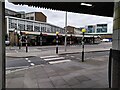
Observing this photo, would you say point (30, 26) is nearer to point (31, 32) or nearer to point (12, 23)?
point (12, 23)

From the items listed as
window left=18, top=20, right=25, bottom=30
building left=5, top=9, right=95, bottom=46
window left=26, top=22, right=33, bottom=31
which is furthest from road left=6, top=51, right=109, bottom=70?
window left=26, top=22, right=33, bottom=31

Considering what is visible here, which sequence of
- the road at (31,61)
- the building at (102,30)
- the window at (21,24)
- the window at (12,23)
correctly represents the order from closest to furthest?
1. the road at (31,61)
2. the window at (12,23)
3. the window at (21,24)
4. the building at (102,30)

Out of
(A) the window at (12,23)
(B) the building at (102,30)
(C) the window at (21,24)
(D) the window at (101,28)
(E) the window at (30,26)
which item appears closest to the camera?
(A) the window at (12,23)

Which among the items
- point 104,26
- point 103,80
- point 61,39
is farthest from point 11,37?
point 104,26

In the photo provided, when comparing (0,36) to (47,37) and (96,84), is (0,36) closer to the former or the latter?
(96,84)

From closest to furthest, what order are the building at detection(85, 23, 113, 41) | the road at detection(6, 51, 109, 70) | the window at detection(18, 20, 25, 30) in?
the road at detection(6, 51, 109, 70), the window at detection(18, 20, 25, 30), the building at detection(85, 23, 113, 41)

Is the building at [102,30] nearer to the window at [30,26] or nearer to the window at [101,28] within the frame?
the window at [101,28]

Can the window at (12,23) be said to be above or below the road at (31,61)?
above

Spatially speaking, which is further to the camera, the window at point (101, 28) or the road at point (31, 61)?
the window at point (101, 28)

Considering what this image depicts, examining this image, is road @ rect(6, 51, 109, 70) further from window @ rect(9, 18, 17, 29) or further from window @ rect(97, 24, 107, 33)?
window @ rect(97, 24, 107, 33)

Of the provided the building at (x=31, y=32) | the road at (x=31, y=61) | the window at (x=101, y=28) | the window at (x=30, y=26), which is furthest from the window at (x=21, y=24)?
the window at (x=101, y=28)

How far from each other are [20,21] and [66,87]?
48433 mm

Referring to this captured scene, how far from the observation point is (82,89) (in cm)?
670

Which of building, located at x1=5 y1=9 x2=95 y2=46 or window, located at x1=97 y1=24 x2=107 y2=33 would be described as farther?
window, located at x1=97 y1=24 x2=107 y2=33
